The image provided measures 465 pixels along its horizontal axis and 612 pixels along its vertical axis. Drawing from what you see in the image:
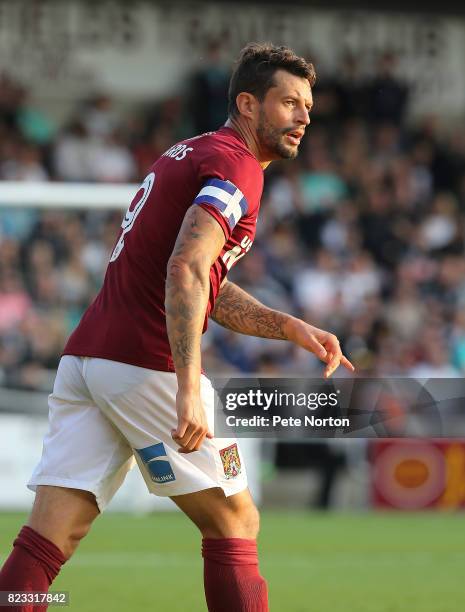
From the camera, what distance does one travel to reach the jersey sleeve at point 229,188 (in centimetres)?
391

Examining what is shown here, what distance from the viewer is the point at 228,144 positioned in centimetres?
412

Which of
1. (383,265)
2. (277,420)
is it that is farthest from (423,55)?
(277,420)

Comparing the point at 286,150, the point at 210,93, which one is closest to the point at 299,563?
the point at 286,150

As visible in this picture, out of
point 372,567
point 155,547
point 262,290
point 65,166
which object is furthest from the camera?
point 65,166

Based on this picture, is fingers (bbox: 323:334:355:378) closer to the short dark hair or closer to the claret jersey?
the claret jersey

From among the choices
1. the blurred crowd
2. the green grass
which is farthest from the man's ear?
the blurred crowd

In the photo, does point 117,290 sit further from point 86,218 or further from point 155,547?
point 86,218

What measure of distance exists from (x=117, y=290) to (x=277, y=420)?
687 millimetres

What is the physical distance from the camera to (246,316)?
4.62 m

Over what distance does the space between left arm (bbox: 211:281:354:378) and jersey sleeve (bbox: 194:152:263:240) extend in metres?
0.48

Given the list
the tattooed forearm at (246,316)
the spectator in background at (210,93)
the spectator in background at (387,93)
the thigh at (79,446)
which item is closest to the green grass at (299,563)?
the tattooed forearm at (246,316)

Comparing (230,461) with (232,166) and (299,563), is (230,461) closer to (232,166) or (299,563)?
(232,166)

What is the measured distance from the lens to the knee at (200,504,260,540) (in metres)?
4.12

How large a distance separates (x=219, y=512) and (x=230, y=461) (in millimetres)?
163
